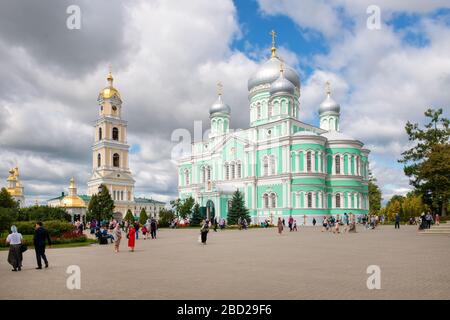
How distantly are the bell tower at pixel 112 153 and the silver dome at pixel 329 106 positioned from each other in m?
38.9

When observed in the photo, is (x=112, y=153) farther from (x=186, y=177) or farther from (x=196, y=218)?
(x=196, y=218)

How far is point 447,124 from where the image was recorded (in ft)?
173

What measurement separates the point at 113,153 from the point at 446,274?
248 feet

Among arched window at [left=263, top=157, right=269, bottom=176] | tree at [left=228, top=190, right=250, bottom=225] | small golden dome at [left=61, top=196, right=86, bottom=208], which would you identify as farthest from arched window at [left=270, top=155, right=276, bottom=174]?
small golden dome at [left=61, top=196, right=86, bottom=208]

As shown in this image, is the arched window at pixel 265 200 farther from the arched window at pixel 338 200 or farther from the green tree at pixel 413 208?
the green tree at pixel 413 208

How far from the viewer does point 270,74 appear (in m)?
64.8

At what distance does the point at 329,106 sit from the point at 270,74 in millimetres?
11506

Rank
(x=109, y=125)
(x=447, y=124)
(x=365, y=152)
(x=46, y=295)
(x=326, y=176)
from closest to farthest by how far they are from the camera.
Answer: (x=46, y=295), (x=447, y=124), (x=326, y=176), (x=365, y=152), (x=109, y=125)

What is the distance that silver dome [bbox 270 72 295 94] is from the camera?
198ft

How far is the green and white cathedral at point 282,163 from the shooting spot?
54.8 metres

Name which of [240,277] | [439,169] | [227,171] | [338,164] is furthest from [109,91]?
[240,277]
